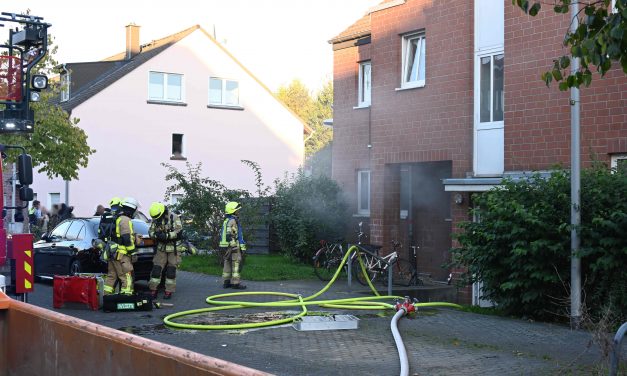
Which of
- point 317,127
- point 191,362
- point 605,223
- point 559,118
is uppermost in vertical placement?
point 317,127

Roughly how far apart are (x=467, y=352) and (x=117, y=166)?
27322 millimetres

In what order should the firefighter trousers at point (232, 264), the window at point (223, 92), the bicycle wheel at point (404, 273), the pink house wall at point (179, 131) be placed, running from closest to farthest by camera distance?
the firefighter trousers at point (232, 264) < the bicycle wheel at point (404, 273) < the pink house wall at point (179, 131) < the window at point (223, 92)

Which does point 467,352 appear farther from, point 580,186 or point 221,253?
point 221,253

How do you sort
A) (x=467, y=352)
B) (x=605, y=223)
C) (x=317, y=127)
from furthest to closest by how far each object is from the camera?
(x=317, y=127), (x=605, y=223), (x=467, y=352)

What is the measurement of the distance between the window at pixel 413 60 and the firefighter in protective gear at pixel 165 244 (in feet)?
22.6

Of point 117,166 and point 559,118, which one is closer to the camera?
point 559,118

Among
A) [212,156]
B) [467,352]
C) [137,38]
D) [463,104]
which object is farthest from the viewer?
[137,38]

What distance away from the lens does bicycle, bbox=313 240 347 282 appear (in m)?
17.5

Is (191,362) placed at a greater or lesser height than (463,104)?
lesser

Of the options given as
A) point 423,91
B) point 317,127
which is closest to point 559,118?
point 423,91

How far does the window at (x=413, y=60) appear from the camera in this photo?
17969 millimetres

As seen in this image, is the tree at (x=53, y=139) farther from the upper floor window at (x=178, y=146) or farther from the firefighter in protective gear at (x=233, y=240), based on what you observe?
the upper floor window at (x=178, y=146)

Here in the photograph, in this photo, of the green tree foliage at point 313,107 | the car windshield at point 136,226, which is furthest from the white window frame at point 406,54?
the green tree foliage at point 313,107

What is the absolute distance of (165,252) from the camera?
1362 centimetres
